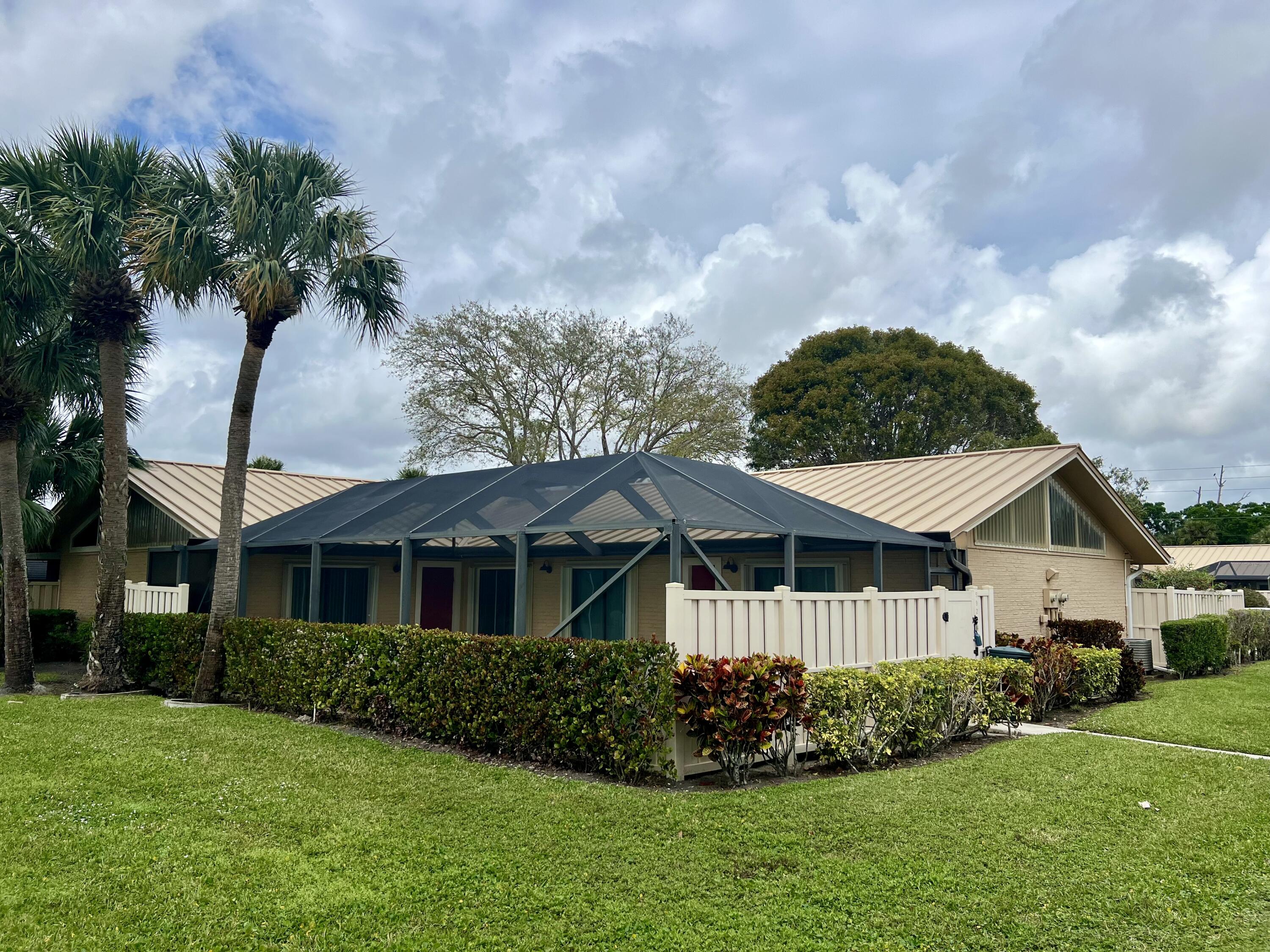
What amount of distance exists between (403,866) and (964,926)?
11.0 ft

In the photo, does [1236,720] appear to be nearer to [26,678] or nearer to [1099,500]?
[1099,500]

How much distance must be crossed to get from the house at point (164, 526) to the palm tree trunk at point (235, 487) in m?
3.52

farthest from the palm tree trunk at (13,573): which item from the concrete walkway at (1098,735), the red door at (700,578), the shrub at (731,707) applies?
the concrete walkway at (1098,735)

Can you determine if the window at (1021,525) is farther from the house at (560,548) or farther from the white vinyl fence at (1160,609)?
the white vinyl fence at (1160,609)

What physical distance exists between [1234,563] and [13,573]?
49.5m

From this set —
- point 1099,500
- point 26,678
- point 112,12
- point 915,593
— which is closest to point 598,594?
point 915,593

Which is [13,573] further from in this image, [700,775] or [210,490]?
[700,775]

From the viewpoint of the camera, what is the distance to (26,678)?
45.1ft

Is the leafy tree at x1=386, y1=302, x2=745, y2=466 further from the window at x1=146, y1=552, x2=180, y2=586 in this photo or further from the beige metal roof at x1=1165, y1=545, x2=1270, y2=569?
the beige metal roof at x1=1165, y1=545, x2=1270, y2=569

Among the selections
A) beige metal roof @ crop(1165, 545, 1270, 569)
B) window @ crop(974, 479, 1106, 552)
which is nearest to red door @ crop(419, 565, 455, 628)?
window @ crop(974, 479, 1106, 552)

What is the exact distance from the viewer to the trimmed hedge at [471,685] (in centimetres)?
772

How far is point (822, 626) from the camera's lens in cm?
928

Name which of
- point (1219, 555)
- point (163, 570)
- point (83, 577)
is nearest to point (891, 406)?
point (1219, 555)

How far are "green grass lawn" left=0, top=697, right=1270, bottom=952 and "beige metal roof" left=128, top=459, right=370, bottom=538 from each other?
8818 millimetres
